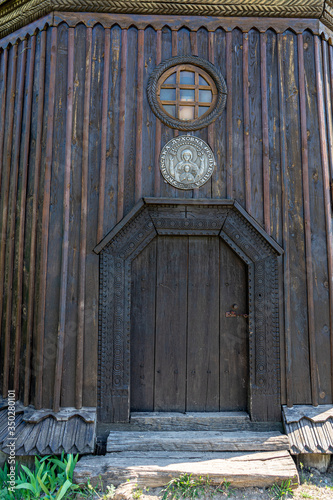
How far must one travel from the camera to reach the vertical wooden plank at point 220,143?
4.00 m

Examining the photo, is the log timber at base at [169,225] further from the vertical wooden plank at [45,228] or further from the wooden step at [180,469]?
the wooden step at [180,469]

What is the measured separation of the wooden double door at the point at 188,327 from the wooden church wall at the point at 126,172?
474 mm

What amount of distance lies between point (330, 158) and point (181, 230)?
6.30ft

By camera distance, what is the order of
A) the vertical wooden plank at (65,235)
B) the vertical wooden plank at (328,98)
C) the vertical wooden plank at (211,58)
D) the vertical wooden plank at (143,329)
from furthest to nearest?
the vertical wooden plank at (328,98) < the vertical wooden plank at (211,58) < the vertical wooden plank at (143,329) < the vertical wooden plank at (65,235)

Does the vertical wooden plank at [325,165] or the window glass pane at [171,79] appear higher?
the window glass pane at [171,79]

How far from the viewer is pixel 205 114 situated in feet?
13.3

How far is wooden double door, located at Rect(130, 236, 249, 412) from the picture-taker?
154 inches

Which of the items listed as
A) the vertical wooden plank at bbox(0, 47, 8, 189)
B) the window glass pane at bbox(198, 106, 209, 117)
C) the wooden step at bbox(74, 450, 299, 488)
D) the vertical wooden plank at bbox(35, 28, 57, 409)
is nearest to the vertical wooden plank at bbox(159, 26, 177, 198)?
the window glass pane at bbox(198, 106, 209, 117)

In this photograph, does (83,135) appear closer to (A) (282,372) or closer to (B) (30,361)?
(B) (30,361)

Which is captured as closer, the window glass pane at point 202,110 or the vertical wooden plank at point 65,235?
the vertical wooden plank at point 65,235

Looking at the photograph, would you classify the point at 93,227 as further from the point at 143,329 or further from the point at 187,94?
the point at 187,94

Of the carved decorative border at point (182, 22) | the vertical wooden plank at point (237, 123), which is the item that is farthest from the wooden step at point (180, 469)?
the carved decorative border at point (182, 22)

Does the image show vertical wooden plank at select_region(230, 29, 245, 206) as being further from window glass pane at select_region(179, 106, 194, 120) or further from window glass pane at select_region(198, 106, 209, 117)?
window glass pane at select_region(179, 106, 194, 120)

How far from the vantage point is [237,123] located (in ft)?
13.3
